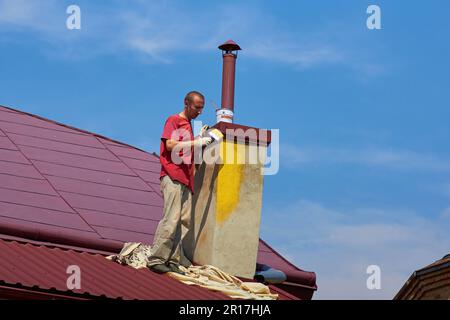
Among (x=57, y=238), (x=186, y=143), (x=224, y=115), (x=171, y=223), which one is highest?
(x=224, y=115)

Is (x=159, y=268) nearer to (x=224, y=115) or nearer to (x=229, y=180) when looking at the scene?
(x=229, y=180)

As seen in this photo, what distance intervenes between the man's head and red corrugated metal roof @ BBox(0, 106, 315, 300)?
80.7 inches

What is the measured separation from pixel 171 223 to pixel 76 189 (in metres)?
3.42

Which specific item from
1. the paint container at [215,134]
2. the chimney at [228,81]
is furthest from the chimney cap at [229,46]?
the paint container at [215,134]

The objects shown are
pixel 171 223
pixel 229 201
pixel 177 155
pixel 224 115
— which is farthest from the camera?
pixel 224 115

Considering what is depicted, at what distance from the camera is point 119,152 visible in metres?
19.8

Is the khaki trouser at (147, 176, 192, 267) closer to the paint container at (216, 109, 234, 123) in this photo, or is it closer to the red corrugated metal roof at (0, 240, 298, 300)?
the red corrugated metal roof at (0, 240, 298, 300)

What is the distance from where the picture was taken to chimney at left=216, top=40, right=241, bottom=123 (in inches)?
612

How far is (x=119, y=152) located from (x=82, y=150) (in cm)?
82

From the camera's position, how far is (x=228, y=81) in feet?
53.3

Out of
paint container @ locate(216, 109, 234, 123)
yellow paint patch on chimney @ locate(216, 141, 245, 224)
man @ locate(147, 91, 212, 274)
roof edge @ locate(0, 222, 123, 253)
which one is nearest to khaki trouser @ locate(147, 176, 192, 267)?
man @ locate(147, 91, 212, 274)

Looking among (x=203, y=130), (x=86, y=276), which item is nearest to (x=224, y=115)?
(x=203, y=130)
